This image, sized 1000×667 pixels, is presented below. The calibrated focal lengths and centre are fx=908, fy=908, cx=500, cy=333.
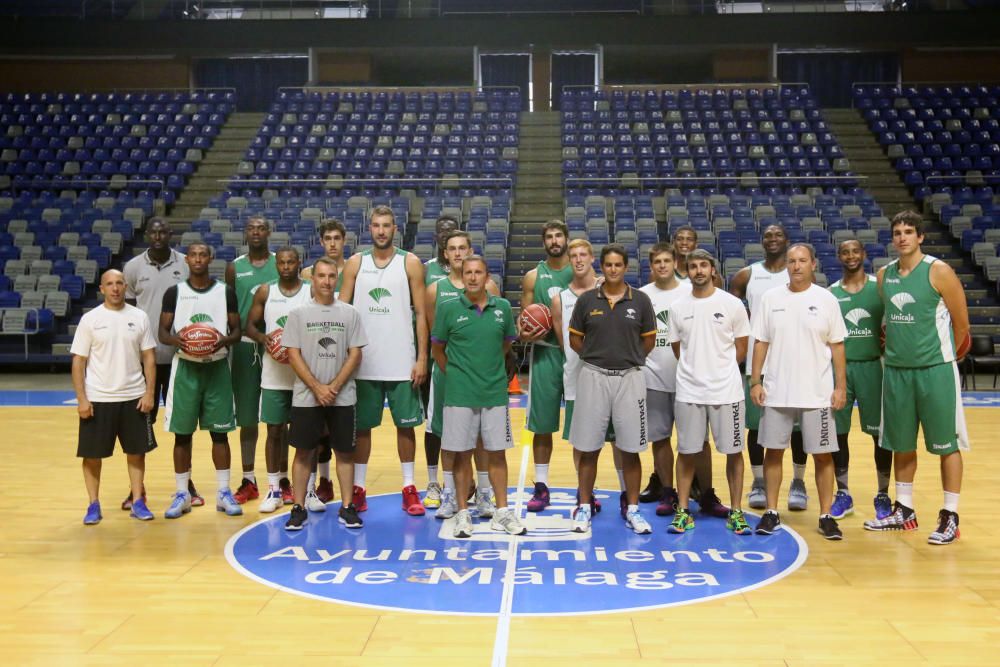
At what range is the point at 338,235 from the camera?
5809mm

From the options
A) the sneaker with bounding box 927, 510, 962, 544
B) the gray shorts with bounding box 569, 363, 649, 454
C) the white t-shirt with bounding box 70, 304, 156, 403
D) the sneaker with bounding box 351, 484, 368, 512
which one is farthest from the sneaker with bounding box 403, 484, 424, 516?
the sneaker with bounding box 927, 510, 962, 544

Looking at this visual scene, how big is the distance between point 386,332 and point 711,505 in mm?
2315

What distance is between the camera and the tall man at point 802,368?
202 inches

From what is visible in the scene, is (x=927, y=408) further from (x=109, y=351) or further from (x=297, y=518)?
(x=109, y=351)

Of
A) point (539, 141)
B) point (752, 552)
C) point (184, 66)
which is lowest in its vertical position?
point (752, 552)

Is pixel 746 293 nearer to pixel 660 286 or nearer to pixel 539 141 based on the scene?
pixel 660 286

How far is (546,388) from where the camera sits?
5707 millimetres

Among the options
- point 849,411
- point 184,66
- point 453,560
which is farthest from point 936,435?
point 184,66

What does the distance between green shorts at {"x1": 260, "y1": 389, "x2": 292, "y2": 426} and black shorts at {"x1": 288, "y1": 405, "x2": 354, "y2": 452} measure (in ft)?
0.90

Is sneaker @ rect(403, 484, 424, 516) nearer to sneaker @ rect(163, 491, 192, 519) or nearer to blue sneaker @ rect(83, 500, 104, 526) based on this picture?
sneaker @ rect(163, 491, 192, 519)

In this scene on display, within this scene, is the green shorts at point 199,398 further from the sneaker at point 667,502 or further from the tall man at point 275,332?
the sneaker at point 667,502

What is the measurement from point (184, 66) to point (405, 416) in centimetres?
2048

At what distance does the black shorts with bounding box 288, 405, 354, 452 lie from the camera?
5.38 meters

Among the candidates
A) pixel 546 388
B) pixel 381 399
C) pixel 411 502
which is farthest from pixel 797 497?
pixel 381 399
